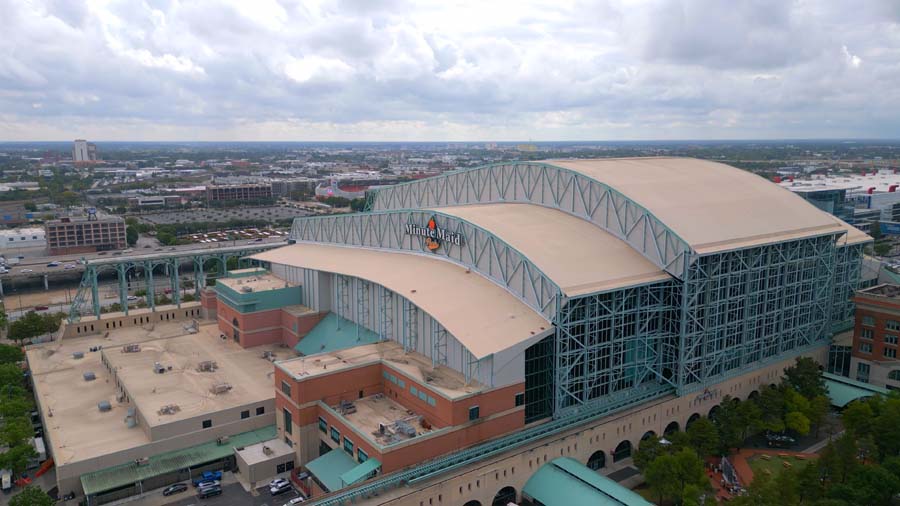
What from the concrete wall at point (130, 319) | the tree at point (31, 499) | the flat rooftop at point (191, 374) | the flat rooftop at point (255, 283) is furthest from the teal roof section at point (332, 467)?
the concrete wall at point (130, 319)

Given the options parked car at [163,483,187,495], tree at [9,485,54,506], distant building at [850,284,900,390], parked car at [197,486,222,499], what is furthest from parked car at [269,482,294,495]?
distant building at [850,284,900,390]

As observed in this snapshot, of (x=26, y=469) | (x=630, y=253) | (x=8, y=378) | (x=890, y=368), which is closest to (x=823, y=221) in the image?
(x=890, y=368)

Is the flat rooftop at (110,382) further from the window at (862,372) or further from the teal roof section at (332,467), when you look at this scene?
the window at (862,372)

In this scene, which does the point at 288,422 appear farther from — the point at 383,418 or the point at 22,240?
the point at 22,240

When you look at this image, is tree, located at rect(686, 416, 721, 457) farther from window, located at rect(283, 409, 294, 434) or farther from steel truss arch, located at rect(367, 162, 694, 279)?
window, located at rect(283, 409, 294, 434)

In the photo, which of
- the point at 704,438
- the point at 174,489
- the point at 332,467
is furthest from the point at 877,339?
the point at 174,489

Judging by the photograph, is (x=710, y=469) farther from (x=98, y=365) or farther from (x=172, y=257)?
(x=172, y=257)
